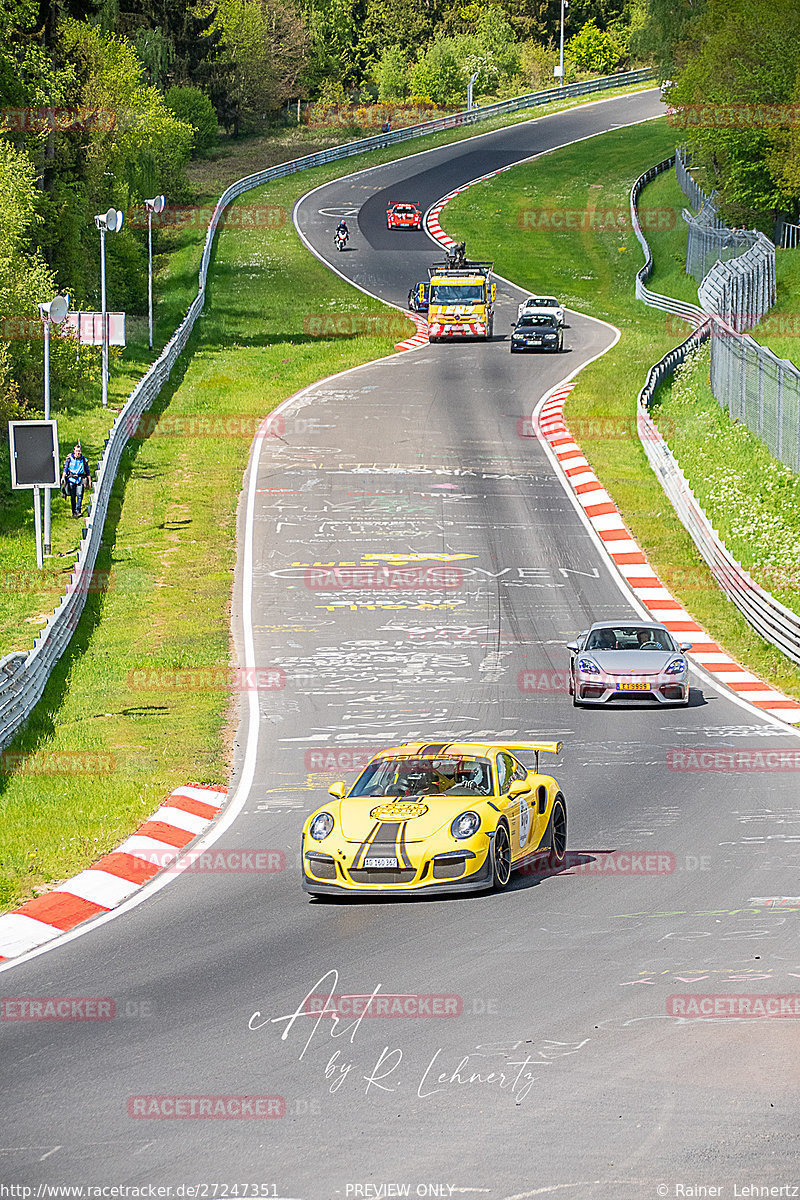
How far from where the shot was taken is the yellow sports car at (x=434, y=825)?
13102 millimetres

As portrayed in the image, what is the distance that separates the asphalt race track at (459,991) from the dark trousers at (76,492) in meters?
12.8

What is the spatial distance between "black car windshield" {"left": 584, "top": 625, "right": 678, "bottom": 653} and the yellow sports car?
29.8 ft

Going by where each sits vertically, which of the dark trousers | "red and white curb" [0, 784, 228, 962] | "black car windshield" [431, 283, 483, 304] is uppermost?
"black car windshield" [431, 283, 483, 304]

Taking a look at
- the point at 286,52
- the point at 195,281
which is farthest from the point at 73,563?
the point at 286,52

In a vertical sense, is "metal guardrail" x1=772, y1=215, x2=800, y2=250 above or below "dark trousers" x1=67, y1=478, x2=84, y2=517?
above

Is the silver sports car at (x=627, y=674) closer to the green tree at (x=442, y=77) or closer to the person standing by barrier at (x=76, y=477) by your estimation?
the person standing by barrier at (x=76, y=477)

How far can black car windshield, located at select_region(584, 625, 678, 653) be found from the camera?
2400 centimetres

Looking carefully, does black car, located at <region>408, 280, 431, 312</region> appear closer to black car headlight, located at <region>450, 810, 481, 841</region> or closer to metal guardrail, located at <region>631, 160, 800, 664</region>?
metal guardrail, located at <region>631, 160, 800, 664</region>

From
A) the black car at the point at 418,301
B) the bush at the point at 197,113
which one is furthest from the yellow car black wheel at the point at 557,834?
the bush at the point at 197,113

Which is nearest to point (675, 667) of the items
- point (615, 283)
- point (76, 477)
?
point (76, 477)

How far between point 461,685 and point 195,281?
1991 inches

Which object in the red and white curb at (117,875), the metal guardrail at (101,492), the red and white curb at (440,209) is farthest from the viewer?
the red and white curb at (440,209)

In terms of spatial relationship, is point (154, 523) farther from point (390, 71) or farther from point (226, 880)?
point (390, 71)

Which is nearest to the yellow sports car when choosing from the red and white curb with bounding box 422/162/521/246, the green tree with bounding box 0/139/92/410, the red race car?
the green tree with bounding box 0/139/92/410
